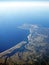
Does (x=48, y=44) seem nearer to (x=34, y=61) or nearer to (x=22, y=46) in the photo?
(x=22, y=46)

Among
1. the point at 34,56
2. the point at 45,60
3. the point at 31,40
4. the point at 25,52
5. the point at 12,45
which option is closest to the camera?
the point at 45,60

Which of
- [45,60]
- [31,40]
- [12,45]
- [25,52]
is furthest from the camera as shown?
[31,40]

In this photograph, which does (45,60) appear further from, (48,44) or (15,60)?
(48,44)

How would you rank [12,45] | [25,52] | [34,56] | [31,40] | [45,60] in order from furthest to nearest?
[31,40], [12,45], [25,52], [34,56], [45,60]

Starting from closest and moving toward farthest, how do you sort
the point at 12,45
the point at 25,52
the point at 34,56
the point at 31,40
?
1. the point at 34,56
2. the point at 25,52
3. the point at 12,45
4. the point at 31,40

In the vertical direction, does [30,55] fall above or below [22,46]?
below

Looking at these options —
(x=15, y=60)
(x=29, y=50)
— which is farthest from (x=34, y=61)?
(x=29, y=50)

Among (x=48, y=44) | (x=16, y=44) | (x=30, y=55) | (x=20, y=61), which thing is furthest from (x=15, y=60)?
(x=48, y=44)

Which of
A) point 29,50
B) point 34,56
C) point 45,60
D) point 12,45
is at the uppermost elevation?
point 12,45

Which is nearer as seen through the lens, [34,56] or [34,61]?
[34,61]
